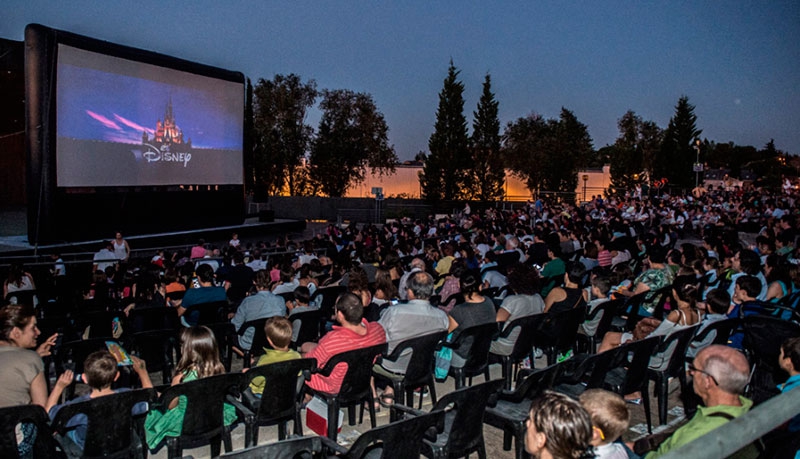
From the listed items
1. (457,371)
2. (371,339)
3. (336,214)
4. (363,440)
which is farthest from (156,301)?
(336,214)

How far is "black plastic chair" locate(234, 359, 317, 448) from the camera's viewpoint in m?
3.56

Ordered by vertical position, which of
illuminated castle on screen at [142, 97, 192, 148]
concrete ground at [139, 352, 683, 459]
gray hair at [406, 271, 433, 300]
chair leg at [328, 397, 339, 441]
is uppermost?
illuminated castle on screen at [142, 97, 192, 148]

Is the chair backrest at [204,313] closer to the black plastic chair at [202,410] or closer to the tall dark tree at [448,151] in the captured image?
the black plastic chair at [202,410]

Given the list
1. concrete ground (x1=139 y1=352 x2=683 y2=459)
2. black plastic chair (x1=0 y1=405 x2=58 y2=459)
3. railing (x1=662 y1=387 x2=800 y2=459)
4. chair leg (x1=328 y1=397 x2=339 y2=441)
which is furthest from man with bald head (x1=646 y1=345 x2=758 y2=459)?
black plastic chair (x1=0 y1=405 x2=58 y2=459)

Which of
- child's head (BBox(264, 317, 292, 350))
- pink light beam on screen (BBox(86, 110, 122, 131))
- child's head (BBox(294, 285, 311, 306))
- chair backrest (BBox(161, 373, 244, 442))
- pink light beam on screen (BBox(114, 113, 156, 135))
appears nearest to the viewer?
chair backrest (BBox(161, 373, 244, 442))

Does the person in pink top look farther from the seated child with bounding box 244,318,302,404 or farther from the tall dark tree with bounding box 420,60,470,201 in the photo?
the tall dark tree with bounding box 420,60,470,201

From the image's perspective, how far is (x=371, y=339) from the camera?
4316mm

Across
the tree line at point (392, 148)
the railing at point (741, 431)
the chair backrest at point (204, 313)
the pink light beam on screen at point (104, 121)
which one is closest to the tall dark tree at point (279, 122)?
the tree line at point (392, 148)

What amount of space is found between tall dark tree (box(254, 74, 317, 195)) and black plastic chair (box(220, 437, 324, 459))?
30.6 metres

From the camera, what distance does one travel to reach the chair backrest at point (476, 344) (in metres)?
4.42

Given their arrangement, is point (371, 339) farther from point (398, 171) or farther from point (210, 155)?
point (398, 171)

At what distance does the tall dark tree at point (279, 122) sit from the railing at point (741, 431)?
104 ft

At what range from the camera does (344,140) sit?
33.7 meters

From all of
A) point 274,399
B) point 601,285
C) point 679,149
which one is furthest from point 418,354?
point 679,149
